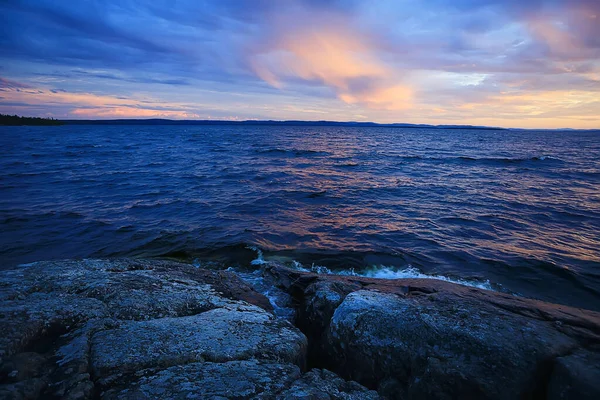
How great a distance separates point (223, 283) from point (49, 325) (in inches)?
120

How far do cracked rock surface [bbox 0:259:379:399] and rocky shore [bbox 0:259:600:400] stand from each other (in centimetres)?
1

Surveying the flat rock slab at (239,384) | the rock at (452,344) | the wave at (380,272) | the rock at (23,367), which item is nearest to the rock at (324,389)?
the flat rock slab at (239,384)

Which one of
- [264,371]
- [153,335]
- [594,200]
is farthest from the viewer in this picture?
[594,200]

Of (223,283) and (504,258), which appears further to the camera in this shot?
(504,258)

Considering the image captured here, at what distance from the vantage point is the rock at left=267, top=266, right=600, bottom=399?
339cm

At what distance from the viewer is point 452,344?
3770mm

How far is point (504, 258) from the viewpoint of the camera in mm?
9641

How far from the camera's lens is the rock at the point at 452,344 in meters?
3.39

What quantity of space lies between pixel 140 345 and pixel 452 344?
3899mm

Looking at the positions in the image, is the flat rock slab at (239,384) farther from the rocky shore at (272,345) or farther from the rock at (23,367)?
the rock at (23,367)

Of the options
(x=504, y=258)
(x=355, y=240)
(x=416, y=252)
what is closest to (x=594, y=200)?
(x=504, y=258)

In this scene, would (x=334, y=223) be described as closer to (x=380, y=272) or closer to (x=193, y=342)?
(x=380, y=272)

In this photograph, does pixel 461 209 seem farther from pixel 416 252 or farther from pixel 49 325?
pixel 49 325

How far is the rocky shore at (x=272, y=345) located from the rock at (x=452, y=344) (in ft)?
0.05
